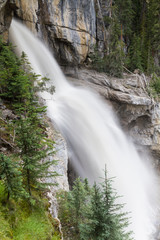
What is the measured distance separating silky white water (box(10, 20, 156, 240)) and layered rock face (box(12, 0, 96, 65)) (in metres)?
1.13

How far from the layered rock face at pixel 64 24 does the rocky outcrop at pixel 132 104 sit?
2.83 meters

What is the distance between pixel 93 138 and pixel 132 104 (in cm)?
772

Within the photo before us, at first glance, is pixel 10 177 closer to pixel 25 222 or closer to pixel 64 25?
pixel 25 222

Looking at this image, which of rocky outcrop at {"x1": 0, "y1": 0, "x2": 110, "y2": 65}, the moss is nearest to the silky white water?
rocky outcrop at {"x1": 0, "y1": 0, "x2": 110, "y2": 65}

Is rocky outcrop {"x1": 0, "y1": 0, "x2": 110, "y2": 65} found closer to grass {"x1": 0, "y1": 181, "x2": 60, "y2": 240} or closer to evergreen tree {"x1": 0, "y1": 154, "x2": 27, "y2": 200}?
evergreen tree {"x1": 0, "y1": 154, "x2": 27, "y2": 200}

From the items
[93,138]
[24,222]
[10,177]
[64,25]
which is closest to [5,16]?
[64,25]

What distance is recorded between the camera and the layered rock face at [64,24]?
1523 cm

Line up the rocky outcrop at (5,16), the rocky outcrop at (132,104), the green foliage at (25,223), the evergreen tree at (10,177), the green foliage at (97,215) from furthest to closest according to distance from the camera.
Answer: the rocky outcrop at (132,104)
the rocky outcrop at (5,16)
the green foliage at (97,215)
the green foliage at (25,223)
the evergreen tree at (10,177)

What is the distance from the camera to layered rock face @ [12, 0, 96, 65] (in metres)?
15.2

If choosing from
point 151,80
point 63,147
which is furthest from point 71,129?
point 151,80

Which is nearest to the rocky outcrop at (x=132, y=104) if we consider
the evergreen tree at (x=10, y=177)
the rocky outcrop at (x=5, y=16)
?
the rocky outcrop at (x=5, y=16)

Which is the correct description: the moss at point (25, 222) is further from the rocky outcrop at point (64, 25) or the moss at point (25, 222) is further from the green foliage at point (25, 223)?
the rocky outcrop at point (64, 25)

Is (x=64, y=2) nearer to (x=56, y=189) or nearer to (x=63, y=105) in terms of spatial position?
(x=63, y=105)

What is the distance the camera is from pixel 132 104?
689 inches
